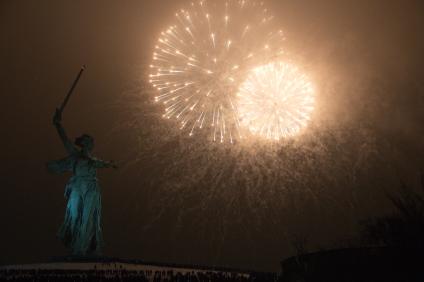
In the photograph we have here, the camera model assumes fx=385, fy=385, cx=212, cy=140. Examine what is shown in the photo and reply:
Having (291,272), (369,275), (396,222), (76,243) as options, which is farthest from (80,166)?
(396,222)

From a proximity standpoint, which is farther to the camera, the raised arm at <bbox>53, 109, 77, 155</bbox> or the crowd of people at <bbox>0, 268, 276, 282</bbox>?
the raised arm at <bbox>53, 109, 77, 155</bbox>

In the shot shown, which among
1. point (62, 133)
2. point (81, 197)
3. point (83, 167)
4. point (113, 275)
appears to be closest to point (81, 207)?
point (81, 197)

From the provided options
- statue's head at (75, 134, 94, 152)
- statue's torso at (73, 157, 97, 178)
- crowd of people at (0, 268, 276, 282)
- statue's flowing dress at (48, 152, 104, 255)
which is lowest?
crowd of people at (0, 268, 276, 282)

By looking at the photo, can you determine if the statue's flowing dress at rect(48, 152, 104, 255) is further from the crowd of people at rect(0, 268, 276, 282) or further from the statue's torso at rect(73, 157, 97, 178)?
the crowd of people at rect(0, 268, 276, 282)

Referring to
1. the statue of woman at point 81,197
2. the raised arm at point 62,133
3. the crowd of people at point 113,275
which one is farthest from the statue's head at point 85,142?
the crowd of people at point 113,275

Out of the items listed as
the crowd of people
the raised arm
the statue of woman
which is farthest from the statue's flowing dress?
the crowd of people

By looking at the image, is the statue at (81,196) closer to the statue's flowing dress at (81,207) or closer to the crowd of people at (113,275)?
the statue's flowing dress at (81,207)

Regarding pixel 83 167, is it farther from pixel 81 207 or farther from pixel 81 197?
pixel 81 207
